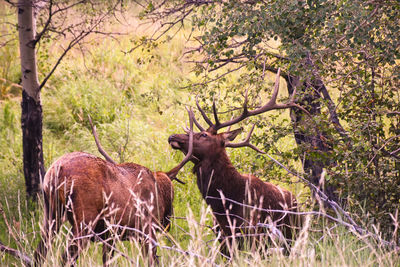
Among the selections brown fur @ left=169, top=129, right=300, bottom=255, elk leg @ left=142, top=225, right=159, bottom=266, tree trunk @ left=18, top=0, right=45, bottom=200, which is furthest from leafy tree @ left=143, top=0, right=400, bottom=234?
tree trunk @ left=18, top=0, right=45, bottom=200

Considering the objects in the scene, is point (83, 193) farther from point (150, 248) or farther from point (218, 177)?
point (218, 177)

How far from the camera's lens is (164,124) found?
12.0m

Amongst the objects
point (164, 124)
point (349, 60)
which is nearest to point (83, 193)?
point (349, 60)

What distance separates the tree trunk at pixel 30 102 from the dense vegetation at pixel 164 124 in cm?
41

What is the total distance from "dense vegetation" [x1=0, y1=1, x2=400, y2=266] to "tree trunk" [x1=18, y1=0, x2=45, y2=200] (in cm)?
41

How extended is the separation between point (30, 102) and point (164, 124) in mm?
4365

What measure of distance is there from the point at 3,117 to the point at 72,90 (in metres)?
1.50

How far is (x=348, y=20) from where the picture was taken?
187 inches

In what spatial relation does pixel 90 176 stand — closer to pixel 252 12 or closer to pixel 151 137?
pixel 252 12

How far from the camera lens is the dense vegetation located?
5616 mm

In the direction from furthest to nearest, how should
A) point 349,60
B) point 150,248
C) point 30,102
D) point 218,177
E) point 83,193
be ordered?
point 30,102, point 349,60, point 218,177, point 83,193, point 150,248

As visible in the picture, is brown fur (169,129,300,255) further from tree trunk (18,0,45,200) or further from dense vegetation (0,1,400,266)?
tree trunk (18,0,45,200)

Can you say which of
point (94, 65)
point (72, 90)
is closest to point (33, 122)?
point (72, 90)

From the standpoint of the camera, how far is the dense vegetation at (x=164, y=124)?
5.62m
